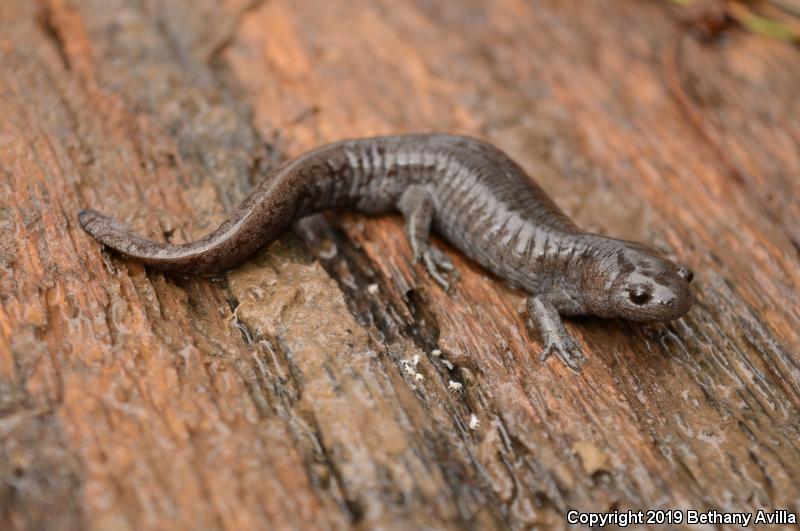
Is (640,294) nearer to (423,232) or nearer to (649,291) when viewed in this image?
(649,291)

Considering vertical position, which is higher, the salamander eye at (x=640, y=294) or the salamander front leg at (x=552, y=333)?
the salamander eye at (x=640, y=294)

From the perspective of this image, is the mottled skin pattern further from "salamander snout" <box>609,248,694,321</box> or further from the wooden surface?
the wooden surface

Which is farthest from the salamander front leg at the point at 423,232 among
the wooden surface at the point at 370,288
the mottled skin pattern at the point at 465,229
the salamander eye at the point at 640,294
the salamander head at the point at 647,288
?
Result: the salamander eye at the point at 640,294

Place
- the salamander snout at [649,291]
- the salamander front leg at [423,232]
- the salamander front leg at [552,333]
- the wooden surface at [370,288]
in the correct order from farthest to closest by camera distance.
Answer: the salamander front leg at [423,232], the salamander front leg at [552,333], the salamander snout at [649,291], the wooden surface at [370,288]

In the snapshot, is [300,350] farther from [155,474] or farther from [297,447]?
[155,474]

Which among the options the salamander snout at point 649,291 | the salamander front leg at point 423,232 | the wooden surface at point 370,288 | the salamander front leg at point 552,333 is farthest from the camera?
the salamander front leg at point 423,232

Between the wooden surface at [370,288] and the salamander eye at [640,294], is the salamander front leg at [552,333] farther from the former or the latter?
the salamander eye at [640,294]
